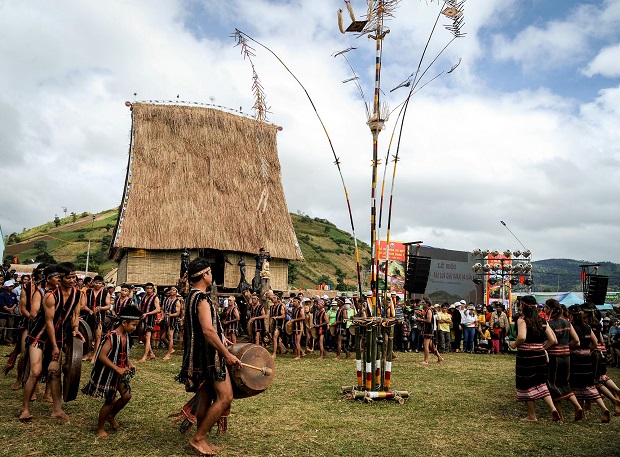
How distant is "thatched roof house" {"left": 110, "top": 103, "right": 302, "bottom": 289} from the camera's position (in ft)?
76.5

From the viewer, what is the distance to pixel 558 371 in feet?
24.9

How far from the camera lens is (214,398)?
5305 millimetres

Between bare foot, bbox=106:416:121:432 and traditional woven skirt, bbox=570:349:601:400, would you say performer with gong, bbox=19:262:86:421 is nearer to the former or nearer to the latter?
bare foot, bbox=106:416:121:432

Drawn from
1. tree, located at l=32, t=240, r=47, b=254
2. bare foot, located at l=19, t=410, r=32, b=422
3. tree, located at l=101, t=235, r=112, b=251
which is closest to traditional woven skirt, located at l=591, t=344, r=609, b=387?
bare foot, located at l=19, t=410, r=32, b=422

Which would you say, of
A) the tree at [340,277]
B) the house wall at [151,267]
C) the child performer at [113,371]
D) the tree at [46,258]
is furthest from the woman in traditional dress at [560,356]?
the tree at [340,277]

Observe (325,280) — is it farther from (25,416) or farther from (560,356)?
(25,416)

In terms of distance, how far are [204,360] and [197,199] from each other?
2003 centimetres

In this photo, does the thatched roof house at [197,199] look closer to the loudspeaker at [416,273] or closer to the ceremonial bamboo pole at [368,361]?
the loudspeaker at [416,273]

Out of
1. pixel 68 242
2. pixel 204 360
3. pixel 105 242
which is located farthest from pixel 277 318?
pixel 68 242


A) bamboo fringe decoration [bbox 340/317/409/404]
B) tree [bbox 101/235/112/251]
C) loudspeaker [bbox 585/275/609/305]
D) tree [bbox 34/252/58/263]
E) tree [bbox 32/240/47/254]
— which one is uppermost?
tree [bbox 101/235/112/251]

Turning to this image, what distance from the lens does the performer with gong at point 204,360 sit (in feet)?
16.5

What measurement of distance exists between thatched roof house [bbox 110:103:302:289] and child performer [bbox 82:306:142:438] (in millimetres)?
17177

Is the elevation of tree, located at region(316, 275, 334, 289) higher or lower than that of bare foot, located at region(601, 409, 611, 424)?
higher

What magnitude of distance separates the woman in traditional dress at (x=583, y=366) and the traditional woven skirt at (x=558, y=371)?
0.37 m
